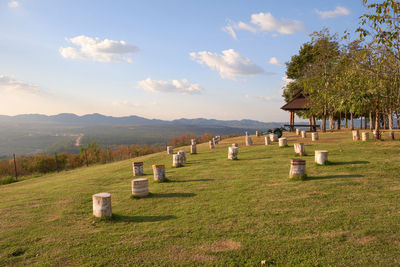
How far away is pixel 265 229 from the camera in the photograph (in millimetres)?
6207

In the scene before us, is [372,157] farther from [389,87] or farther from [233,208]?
[233,208]

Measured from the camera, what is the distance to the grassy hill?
5.25 metres

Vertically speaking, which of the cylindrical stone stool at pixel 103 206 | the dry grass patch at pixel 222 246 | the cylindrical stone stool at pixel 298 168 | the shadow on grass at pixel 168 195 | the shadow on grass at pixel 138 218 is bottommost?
the shadow on grass at pixel 138 218

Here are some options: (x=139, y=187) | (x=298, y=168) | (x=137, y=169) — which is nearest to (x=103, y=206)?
(x=139, y=187)

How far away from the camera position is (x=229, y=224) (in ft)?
21.8

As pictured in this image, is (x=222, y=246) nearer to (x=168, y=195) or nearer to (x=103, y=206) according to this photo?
(x=103, y=206)

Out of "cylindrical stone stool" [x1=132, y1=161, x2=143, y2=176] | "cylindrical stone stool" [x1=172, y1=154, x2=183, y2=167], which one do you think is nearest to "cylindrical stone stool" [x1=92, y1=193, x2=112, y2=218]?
"cylindrical stone stool" [x1=132, y1=161, x2=143, y2=176]

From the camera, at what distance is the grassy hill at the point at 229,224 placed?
17.2 feet

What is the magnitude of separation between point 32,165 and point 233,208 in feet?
145

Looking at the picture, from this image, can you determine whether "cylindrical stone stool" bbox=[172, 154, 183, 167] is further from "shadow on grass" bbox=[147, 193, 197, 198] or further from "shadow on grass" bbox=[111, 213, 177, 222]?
"shadow on grass" bbox=[111, 213, 177, 222]

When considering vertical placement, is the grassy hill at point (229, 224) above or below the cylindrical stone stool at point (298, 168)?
below

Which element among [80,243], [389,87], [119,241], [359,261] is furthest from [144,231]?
[389,87]

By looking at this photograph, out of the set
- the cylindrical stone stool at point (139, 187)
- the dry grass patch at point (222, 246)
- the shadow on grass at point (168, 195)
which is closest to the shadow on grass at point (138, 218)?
the cylindrical stone stool at point (139, 187)

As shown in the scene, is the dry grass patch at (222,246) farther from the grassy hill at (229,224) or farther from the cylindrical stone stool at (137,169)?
the cylindrical stone stool at (137,169)
